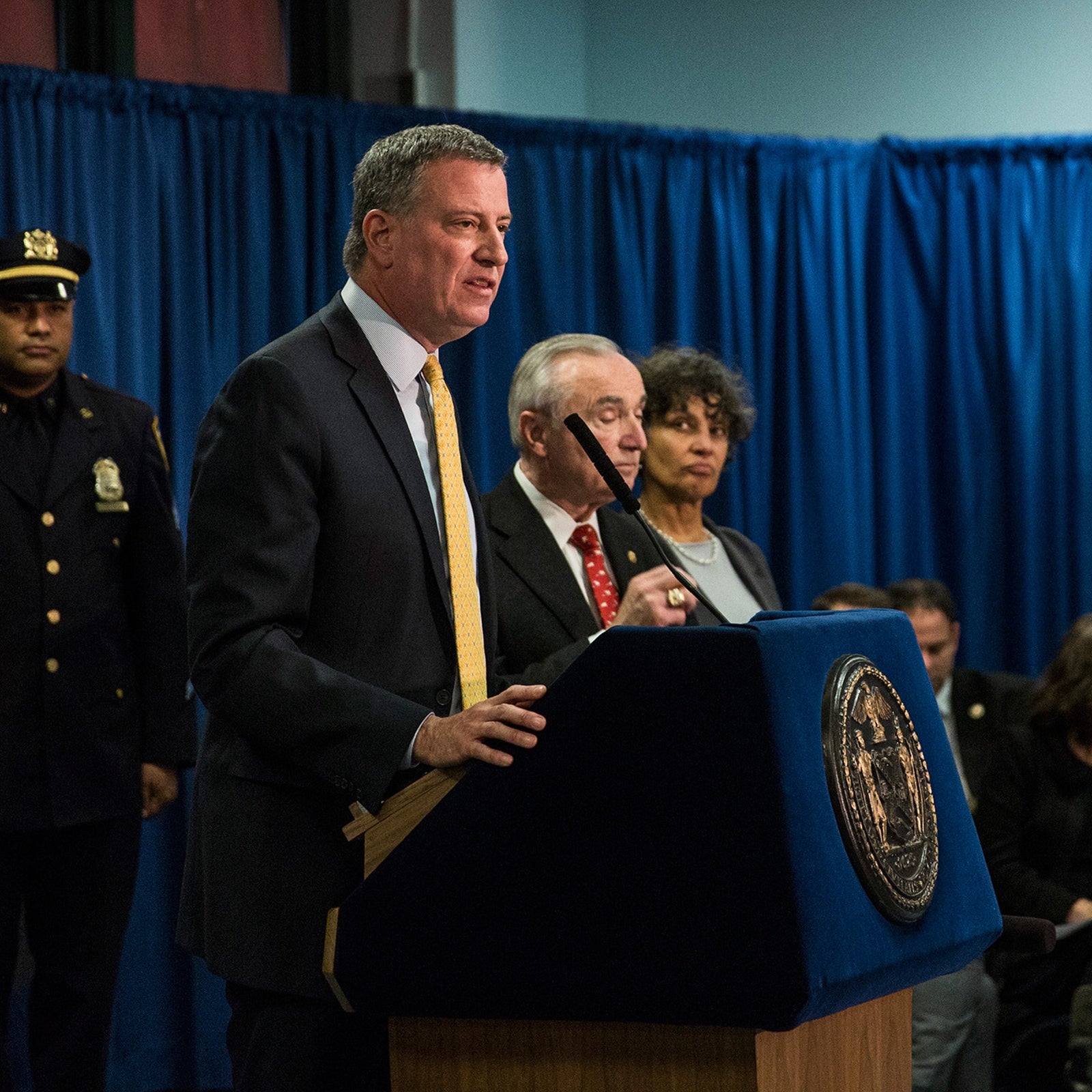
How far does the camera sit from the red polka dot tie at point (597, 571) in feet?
8.01

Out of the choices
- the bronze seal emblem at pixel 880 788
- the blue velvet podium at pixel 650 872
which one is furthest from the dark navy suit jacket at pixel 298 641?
the bronze seal emblem at pixel 880 788

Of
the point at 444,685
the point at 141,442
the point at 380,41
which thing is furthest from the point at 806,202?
the point at 444,685

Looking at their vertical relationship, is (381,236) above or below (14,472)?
above

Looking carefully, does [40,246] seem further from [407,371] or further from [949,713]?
[949,713]

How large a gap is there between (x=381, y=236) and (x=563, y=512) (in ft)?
3.07

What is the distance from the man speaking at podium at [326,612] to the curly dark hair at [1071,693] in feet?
6.73

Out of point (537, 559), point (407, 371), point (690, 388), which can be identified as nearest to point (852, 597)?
point (690, 388)

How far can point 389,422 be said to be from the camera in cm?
160

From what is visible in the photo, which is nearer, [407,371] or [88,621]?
[407,371]

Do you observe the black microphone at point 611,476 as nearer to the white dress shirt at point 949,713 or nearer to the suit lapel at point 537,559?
the suit lapel at point 537,559

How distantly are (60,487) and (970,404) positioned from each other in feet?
9.13

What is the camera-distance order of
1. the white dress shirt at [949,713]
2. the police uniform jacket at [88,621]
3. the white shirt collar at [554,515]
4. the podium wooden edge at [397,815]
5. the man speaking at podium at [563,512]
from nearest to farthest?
the podium wooden edge at [397,815] → the man speaking at podium at [563,512] → the white shirt collar at [554,515] → the police uniform jacket at [88,621] → the white dress shirt at [949,713]

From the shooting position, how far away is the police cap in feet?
9.77

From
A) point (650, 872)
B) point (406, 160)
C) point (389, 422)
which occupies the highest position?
point (406, 160)
